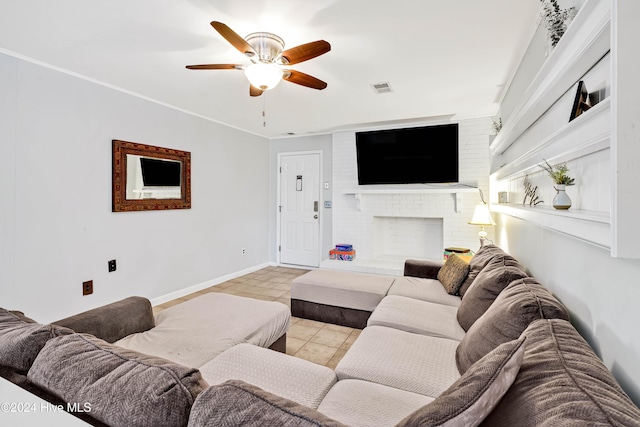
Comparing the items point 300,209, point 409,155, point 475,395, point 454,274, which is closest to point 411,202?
point 409,155

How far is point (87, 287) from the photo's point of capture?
284 cm

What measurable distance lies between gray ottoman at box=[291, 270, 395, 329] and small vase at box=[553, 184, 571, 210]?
1.65 m

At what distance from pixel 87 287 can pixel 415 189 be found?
161 inches

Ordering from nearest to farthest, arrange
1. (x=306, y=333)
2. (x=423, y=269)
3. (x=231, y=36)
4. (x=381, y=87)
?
(x=231, y=36), (x=306, y=333), (x=381, y=87), (x=423, y=269)

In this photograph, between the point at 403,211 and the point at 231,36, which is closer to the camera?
the point at 231,36

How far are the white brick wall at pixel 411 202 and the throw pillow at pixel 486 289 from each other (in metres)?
2.38

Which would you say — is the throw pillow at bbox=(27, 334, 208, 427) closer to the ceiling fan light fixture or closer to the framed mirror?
the ceiling fan light fixture

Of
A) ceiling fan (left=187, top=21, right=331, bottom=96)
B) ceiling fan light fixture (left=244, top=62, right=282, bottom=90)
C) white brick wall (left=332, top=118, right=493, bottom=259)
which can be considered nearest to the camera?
ceiling fan (left=187, top=21, right=331, bottom=96)

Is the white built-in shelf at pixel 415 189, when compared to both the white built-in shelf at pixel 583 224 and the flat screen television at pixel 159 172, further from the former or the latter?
the white built-in shelf at pixel 583 224

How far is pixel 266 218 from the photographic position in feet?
18.2

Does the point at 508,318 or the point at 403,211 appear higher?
the point at 403,211

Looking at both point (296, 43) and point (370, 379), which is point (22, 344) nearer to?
point (370, 379)

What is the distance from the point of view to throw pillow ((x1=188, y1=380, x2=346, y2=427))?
62cm

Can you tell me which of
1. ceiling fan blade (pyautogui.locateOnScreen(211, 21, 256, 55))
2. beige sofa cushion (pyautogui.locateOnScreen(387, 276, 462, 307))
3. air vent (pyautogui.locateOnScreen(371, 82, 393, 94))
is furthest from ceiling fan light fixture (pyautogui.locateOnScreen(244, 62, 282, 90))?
beige sofa cushion (pyautogui.locateOnScreen(387, 276, 462, 307))
